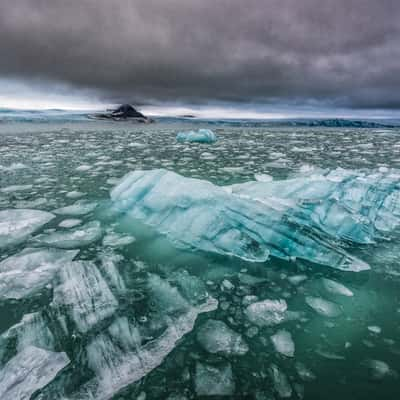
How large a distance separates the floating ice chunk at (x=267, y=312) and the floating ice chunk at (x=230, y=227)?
413mm

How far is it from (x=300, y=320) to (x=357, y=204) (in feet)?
5.44

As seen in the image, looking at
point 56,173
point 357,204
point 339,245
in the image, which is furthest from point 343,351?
point 56,173

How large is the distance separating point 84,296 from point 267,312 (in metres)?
0.99

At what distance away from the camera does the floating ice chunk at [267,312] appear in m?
1.22

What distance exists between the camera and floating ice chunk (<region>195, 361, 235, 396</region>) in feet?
2.98

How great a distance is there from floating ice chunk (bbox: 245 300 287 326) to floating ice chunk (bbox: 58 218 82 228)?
173 centimetres

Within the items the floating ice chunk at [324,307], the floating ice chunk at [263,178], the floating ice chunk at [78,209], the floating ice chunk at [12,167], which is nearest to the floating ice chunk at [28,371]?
the floating ice chunk at [324,307]

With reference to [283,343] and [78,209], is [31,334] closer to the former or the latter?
[283,343]

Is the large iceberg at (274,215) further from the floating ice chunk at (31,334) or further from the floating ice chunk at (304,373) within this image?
the floating ice chunk at (31,334)

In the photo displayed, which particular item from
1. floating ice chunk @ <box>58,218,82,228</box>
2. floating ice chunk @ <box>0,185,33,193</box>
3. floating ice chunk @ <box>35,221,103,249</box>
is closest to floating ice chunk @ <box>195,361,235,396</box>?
floating ice chunk @ <box>35,221,103,249</box>

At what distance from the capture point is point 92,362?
99 cm

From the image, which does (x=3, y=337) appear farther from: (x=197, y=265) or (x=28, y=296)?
(x=197, y=265)

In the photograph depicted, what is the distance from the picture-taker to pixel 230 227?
1887 millimetres

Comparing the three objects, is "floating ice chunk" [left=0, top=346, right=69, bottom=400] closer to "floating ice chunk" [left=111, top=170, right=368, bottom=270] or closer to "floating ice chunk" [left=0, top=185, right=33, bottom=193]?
"floating ice chunk" [left=111, top=170, right=368, bottom=270]
